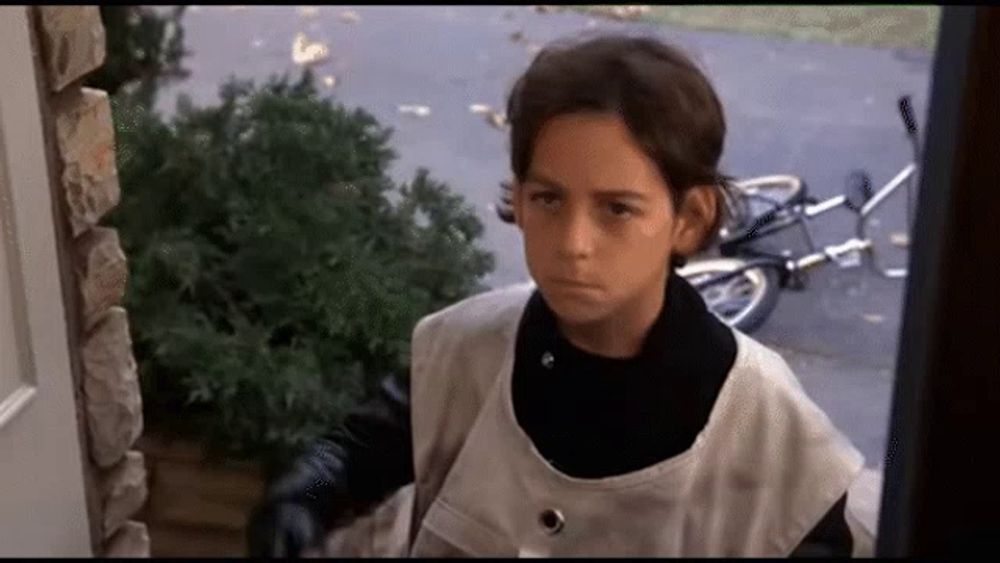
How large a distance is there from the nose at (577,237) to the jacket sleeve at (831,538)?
271mm

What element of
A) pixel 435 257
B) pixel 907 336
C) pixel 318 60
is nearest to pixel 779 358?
pixel 907 336

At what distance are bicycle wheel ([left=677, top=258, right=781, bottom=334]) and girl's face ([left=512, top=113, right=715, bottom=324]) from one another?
0.07 feet

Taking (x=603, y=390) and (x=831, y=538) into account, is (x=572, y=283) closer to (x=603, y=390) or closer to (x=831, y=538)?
(x=603, y=390)

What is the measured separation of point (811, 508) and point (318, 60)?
0.52m

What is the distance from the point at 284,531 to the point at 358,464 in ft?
0.27

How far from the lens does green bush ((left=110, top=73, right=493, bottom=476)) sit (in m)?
1.05

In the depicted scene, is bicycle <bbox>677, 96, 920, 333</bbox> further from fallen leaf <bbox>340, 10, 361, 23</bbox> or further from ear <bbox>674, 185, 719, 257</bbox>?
fallen leaf <bbox>340, 10, 361, 23</bbox>

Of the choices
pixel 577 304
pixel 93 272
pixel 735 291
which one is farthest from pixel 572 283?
pixel 93 272

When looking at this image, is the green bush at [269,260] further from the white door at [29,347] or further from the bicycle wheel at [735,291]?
the bicycle wheel at [735,291]

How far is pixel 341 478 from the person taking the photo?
41.5 inches

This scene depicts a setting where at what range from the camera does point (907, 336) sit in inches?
37.7

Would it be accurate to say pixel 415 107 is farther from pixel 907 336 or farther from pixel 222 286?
pixel 907 336

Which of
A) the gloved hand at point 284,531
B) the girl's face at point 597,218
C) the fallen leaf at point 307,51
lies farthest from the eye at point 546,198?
the gloved hand at point 284,531

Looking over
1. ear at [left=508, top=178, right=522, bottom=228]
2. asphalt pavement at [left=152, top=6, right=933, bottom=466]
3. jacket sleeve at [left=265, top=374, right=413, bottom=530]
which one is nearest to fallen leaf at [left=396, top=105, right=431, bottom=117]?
asphalt pavement at [left=152, top=6, right=933, bottom=466]
